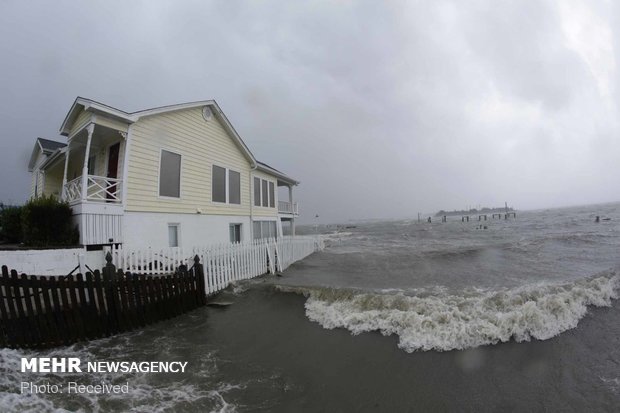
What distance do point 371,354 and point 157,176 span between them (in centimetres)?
995

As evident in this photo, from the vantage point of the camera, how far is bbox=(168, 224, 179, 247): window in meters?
11.6

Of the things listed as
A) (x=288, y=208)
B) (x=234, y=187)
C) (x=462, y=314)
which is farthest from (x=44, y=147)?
(x=462, y=314)

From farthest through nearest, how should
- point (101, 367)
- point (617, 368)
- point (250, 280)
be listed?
1. point (250, 280)
2. point (101, 367)
3. point (617, 368)

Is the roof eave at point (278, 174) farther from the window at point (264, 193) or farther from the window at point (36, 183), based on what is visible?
the window at point (36, 183)

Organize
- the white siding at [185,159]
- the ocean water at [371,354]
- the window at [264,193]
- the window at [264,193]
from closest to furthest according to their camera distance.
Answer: the ocean water at [371,354], the white siding at [185,159], the window at [264,193], the window at [264,193]

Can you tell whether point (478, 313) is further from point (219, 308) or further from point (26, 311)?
point (26, 311)

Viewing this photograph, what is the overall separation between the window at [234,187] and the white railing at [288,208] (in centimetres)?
541

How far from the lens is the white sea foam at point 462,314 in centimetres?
578

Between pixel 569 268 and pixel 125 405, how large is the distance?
1587 cm

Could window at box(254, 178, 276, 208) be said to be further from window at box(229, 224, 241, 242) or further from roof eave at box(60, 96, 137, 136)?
roof eave at box(60, 96, 137, 136)

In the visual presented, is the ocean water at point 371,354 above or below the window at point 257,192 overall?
below

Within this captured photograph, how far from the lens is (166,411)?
3672mm

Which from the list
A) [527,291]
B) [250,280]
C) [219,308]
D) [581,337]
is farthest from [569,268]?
[219,308]

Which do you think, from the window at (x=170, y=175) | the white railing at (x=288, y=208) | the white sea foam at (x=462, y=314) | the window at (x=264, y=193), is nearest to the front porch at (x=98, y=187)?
the window at (x=170, y=175)
